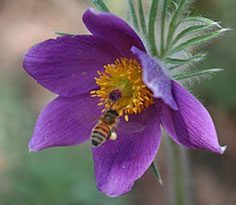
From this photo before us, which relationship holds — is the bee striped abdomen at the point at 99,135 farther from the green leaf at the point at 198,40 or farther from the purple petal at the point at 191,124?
the green leaf at the point at 198,40

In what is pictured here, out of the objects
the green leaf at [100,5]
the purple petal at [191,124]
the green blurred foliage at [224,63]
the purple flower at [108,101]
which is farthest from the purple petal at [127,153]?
the green blurred foliage at [224,63]

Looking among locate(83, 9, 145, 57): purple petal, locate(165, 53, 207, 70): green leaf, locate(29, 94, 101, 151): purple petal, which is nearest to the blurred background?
locate(29, 94, 101, 151): purple petal

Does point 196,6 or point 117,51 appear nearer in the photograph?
point 117,51

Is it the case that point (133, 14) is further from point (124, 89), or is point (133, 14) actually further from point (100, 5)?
point (124, 89)

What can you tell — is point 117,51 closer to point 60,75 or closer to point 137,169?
point 60,75

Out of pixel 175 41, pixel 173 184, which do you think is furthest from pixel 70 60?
pixel 173 184

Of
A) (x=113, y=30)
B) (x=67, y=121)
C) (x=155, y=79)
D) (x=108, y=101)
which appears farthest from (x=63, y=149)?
(x=155, y=79)

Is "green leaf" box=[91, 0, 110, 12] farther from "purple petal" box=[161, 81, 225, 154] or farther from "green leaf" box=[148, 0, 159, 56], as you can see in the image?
"purple petal" box=[161, 81, 225, 154]
